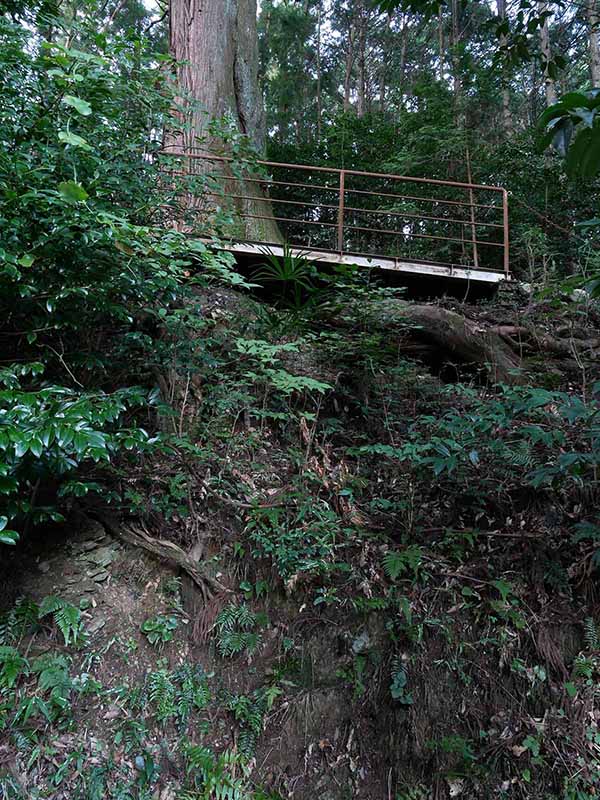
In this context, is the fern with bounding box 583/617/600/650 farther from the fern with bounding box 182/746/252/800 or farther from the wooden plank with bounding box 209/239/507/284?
the wooden plank with bounding box 209/239/507/284

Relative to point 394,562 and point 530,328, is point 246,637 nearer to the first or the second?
point 394,562

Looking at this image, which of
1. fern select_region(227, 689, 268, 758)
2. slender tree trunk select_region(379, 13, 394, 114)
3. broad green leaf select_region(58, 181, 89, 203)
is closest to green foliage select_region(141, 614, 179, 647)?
fern select_region(227, 689, 268, 758)

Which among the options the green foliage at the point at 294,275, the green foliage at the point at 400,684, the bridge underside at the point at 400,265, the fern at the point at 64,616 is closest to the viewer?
the fern at the point at 64,616

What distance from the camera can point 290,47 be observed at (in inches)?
640

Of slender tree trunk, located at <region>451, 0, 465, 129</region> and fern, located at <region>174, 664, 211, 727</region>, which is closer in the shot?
fern, located at <region>174, 664, 211, 727</region>

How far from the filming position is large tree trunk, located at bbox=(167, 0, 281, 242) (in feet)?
21.0

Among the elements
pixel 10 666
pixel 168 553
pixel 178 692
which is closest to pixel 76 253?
pixel 168 553

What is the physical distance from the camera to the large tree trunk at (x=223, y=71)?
21.0ft

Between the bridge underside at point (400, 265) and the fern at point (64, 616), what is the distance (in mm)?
3719

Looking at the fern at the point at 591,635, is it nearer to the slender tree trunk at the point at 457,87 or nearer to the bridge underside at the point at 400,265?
the bridge underside at the point at 400,265

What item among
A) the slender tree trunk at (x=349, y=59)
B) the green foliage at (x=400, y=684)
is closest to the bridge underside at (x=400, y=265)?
the green foliage at (x=400, y=684)

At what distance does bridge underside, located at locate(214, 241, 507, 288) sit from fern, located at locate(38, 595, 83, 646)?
372cm

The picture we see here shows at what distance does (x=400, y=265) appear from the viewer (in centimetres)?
577

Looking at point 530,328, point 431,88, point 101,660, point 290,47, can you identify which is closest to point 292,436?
point 101,660
